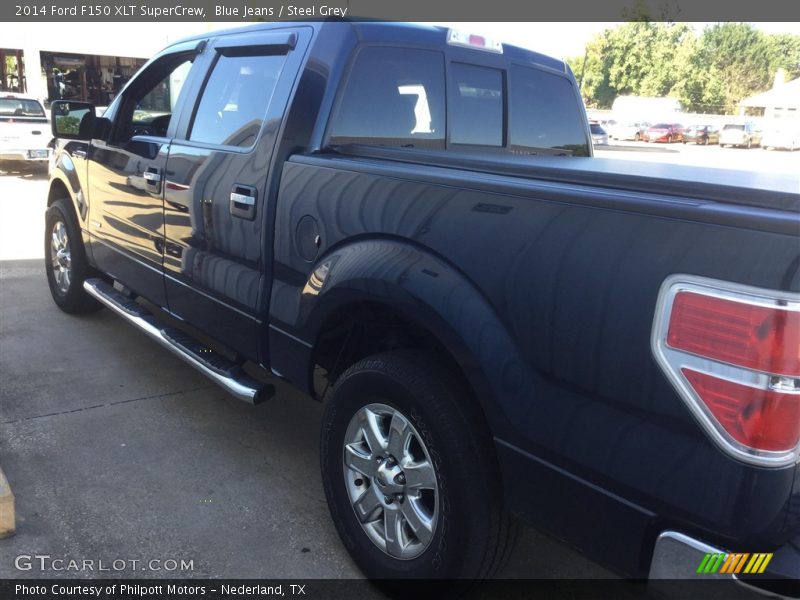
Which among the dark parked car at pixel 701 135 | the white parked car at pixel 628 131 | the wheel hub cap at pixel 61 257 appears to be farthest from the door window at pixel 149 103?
the white parked car at pixel 628 131

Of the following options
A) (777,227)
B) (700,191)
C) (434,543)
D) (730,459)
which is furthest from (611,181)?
(434,543)

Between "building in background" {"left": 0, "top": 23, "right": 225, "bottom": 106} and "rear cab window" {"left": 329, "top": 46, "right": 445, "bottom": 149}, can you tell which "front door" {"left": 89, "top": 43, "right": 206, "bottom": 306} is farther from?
"building in background" {"left": 0, "top": 23, "right": 225, "bottom": 106}

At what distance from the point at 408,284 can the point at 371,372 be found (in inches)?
14.7

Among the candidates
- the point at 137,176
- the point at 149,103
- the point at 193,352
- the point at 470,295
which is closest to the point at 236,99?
the point at 137,176

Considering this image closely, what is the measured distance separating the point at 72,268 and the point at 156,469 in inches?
94.2

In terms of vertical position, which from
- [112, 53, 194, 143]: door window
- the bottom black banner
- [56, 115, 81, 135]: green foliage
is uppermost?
[112, 53, 194, 143]: door window

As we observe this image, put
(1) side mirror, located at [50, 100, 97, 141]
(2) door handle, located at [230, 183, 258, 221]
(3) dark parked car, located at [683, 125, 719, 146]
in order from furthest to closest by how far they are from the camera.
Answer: (3) dark parked car, located at [683, 125, 719, 146], (1) side mirror, located at [50, 100, 97, 141], (2) door handle, located at [230, 183, 258, 221]

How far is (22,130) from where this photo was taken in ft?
44.7

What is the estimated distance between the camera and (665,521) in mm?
1747

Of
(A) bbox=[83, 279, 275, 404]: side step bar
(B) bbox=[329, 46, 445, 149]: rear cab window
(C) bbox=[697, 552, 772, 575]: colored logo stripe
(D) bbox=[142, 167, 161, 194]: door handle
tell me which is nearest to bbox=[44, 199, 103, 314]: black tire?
(A) bbox=[83, 279, 275, 404]: side step bar

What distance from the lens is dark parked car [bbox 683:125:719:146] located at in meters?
39.7

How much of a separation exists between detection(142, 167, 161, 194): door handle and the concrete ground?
1.24 m

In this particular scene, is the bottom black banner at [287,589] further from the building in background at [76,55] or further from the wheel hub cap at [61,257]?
the building in background at [76,55]

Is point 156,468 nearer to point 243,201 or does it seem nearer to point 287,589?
point 287,589
